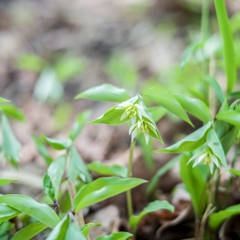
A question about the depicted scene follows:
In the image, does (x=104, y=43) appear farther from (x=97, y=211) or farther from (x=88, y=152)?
(x=97, y=211)

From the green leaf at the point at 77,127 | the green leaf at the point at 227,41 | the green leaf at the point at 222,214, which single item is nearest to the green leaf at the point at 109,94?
the green leaf at the point at 77,127

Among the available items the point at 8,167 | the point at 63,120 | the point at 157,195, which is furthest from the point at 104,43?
the point at 157,195

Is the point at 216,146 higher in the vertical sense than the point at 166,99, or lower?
lower

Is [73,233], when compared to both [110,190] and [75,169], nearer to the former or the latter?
[110,190]

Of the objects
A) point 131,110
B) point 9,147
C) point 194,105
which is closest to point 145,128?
point 131,110

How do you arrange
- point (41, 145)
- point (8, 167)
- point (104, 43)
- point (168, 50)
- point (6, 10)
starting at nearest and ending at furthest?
point (41, 145), point (8, 167), point (168, 50), point (104, 43), point (6, 10)

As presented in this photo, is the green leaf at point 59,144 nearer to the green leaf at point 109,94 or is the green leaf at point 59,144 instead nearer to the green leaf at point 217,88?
the green leaf at point 109,94
